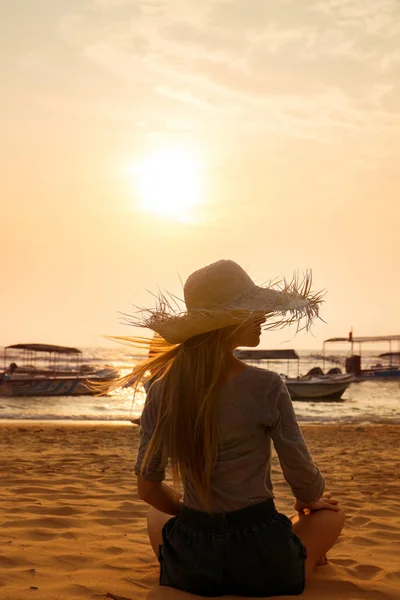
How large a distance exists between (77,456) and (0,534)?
4368 mm

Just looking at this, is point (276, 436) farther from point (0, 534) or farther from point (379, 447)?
point (379, 447)

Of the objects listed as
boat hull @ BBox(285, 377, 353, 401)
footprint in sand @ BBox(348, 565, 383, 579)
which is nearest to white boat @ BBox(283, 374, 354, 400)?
boat hull @ BBox(285, 377, 353, 401)

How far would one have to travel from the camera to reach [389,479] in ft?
22.6

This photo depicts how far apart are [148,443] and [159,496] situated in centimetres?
32

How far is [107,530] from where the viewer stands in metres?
4.42

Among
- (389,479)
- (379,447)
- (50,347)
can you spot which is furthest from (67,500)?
(50,347)

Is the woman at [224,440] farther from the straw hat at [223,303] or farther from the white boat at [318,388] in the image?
the white boat at [318,388]

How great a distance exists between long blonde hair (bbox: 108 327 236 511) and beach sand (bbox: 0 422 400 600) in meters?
0.63

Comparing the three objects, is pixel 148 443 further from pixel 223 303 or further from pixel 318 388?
pixel 318 388

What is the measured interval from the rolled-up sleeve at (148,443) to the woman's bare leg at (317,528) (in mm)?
705

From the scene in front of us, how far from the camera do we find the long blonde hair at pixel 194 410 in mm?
2695

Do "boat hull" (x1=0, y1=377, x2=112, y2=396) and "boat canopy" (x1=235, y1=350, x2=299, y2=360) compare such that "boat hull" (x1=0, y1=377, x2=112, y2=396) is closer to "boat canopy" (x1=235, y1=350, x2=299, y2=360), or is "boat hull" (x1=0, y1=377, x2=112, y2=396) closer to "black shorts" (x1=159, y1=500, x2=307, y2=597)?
"boat canopy" (x1=235, y1=350, x2=299, y2=360)

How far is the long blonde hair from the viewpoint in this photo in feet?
8.84

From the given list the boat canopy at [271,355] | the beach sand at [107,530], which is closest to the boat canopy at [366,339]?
the boat canopy at [271,355]
